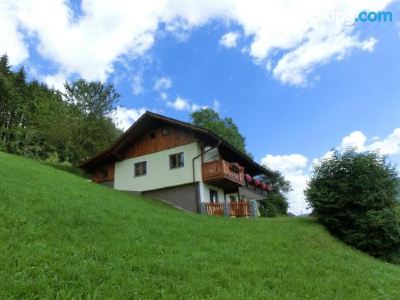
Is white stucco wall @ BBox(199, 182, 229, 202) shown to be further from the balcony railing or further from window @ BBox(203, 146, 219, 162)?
window @ BBox(203, 146, 219, 162)

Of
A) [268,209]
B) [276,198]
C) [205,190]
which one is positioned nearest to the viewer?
[205,190]

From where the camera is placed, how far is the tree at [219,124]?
51.0 meters

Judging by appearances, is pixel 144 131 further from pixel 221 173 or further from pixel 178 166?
pixel 221 173

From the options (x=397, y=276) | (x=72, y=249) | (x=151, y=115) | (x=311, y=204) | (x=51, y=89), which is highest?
(x=51, y=89)

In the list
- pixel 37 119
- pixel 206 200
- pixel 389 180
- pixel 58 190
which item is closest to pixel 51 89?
pixel 37 119

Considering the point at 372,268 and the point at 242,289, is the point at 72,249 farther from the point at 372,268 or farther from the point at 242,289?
the point at 372,268

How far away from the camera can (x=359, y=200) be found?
16531mm

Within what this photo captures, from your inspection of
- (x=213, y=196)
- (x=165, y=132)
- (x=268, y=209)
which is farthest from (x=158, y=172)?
(x=268, y=209)

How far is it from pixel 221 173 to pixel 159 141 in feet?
20.5

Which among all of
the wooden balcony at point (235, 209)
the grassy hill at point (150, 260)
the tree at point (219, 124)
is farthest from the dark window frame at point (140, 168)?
the tree at point (219, 124)

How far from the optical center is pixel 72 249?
768 cm

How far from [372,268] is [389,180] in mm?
7361

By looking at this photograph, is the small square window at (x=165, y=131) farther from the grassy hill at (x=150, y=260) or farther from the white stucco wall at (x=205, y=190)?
the grassy hill at (x=150, y=260)

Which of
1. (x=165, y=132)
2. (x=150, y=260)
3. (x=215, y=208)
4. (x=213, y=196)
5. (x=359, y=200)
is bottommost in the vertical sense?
(x=150, y=260)
